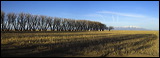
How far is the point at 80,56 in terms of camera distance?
11.5 meters

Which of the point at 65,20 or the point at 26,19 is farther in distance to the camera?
the point at 65,20

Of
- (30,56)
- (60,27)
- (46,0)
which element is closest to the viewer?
(30,56)

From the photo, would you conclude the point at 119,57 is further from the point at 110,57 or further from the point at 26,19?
the point at 26,19

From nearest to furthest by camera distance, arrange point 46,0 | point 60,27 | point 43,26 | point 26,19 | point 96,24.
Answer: point 46,0 → point 26,19 → point 43,26 → point 60,27 → point 96,24

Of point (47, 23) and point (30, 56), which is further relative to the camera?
point (47, 23)

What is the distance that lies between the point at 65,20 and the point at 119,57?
4238 inches

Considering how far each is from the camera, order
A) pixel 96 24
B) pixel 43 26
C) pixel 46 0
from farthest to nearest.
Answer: pixel 96 24
pixel 43 26
pixel 46 0

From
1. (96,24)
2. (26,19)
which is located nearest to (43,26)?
(26,19)

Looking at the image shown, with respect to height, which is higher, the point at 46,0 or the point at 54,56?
the point at 46,0

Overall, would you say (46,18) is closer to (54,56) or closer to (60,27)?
(60,27)

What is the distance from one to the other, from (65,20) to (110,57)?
108 metres

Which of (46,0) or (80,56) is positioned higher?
(46,0)

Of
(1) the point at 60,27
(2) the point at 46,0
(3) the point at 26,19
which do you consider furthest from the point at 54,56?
(1) the point at 60,27

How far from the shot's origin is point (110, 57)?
37.3 feet
